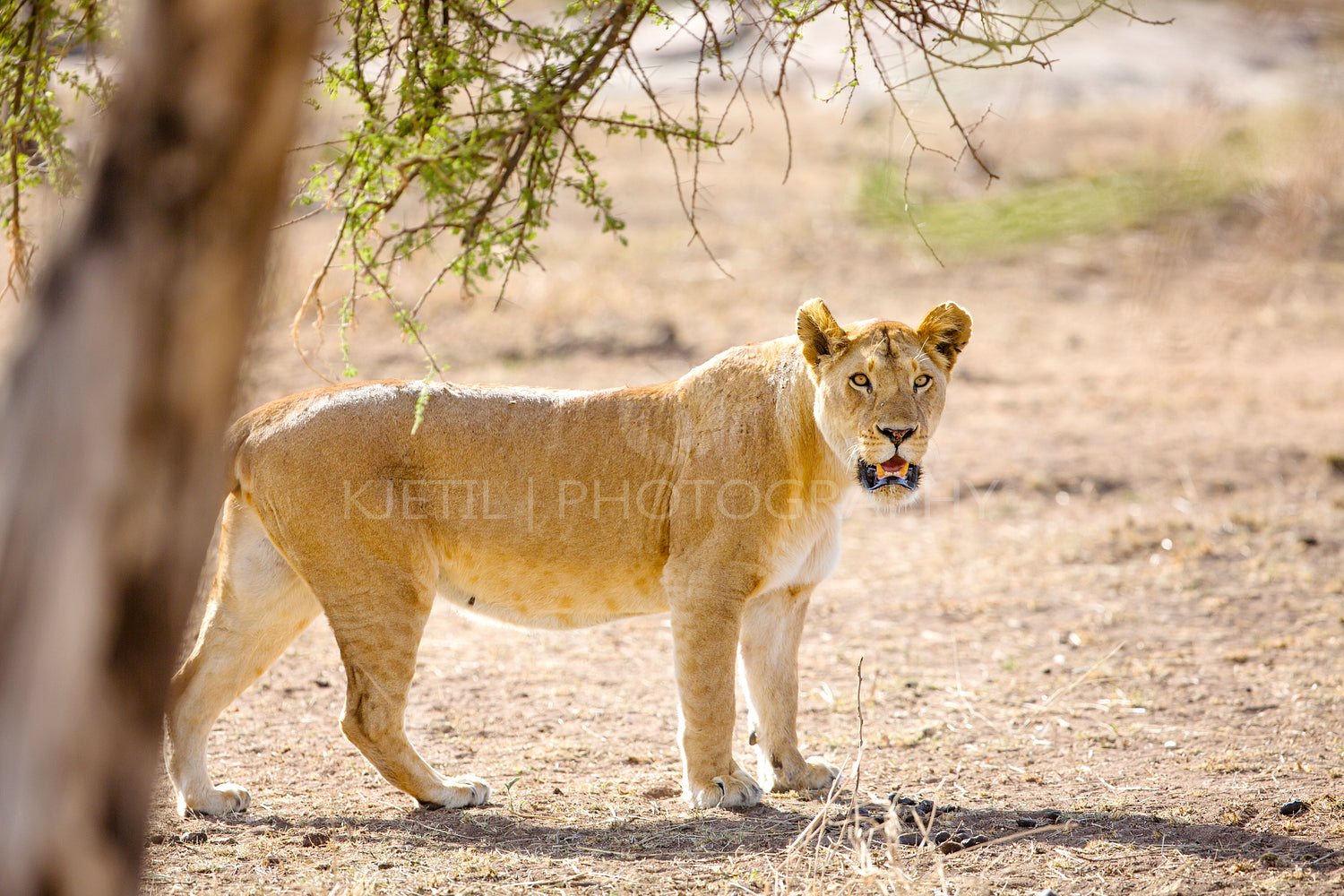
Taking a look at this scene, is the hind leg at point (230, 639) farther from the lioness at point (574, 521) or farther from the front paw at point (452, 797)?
the front paw at point (452, 797)

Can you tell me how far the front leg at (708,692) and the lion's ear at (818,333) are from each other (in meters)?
1.00

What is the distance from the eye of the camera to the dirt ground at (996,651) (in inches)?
152

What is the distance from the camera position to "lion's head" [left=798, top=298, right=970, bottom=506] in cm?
443

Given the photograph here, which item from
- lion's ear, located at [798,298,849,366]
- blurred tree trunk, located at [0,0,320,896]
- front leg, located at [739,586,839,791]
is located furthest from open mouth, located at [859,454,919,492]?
blurred tree trunk, located at [0,0,320,896]

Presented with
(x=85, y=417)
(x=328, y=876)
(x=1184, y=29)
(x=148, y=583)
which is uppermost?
(x=1184, y=29)

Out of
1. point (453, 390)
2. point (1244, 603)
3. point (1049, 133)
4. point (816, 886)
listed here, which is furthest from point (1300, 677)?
point (1049, 133)

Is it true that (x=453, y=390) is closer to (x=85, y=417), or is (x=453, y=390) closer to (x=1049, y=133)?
(x=85, y=417)

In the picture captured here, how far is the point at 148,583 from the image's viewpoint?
212 centimetres

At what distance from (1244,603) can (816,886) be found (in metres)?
4.64

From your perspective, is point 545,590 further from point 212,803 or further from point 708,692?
point 212,803

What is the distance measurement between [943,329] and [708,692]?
167 cm

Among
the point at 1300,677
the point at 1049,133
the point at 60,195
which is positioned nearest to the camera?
the point at 60,195

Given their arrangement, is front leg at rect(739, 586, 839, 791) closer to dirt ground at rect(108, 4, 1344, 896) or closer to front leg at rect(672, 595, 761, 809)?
dirt ground at rect(108, 4, 1344, 896)

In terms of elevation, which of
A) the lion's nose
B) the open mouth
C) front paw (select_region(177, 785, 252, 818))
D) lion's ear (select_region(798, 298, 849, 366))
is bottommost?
front paw (select_region(177, 785, 252, 818))
